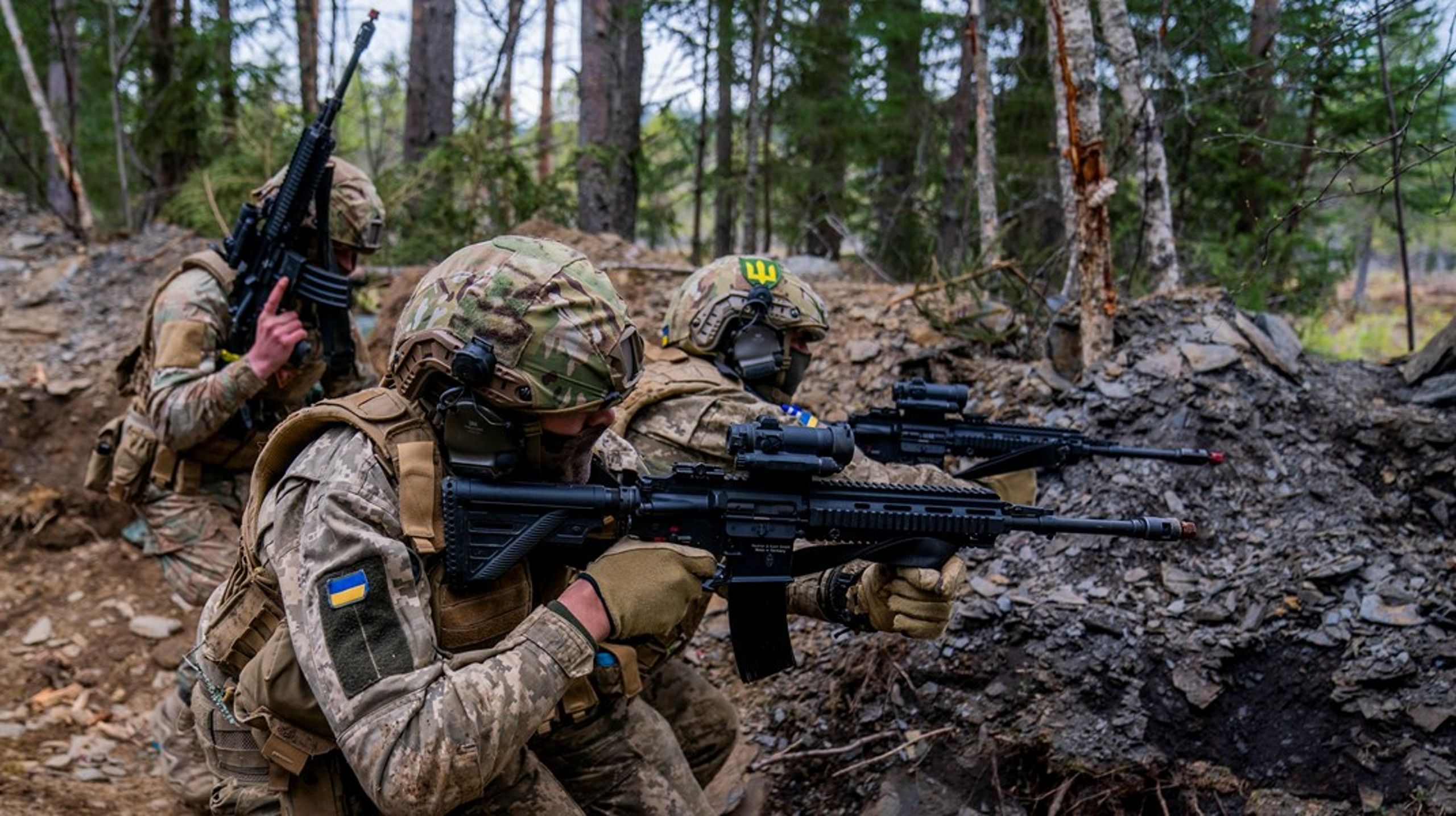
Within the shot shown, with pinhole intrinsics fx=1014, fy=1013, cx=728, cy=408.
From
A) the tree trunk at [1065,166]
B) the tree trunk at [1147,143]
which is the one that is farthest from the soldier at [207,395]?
the tree trunk at [1147,143]

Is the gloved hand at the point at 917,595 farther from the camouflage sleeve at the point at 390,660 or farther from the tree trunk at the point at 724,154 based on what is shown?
the tree trunk at the point at 724,154

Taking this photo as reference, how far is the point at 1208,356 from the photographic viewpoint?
20.6 feet

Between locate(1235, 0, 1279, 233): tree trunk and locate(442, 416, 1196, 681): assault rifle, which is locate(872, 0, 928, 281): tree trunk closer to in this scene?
locate(1235, 0, 1279, 233): tree trunk

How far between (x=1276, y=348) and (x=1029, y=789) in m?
3.80

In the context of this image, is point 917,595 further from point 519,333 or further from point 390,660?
point 390,660

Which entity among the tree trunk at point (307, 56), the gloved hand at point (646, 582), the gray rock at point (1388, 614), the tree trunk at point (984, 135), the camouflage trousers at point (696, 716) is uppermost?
the tree trunk at point (307, 56)

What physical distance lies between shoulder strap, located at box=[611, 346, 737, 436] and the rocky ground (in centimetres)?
164

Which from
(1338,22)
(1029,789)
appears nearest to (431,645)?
(1029,789)

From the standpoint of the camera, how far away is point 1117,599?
4848 mm

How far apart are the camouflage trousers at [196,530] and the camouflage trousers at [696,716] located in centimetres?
232

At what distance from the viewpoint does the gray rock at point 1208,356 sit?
6.21m

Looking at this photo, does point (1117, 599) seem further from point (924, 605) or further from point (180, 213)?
point (180, 213)

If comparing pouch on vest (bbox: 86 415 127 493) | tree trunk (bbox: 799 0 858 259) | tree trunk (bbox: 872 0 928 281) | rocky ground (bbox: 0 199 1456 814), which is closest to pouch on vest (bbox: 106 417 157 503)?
pouch on vest (bbox: 86 415 127 493)

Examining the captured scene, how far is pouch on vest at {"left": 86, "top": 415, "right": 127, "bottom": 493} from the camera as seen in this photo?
517 cm
